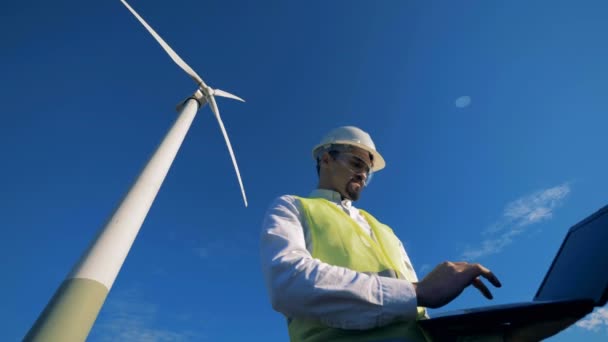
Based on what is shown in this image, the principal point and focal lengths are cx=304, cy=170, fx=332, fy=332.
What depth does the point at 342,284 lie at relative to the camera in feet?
7.17

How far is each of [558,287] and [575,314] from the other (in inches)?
27.0

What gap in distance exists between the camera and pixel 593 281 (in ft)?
7.09

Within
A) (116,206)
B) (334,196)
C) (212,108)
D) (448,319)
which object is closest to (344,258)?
(448,319)

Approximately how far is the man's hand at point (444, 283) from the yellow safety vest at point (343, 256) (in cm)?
30

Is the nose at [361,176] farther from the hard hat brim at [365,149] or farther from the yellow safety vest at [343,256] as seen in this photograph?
the yellow safety vest at [343,256]

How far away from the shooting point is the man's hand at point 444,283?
228 cm

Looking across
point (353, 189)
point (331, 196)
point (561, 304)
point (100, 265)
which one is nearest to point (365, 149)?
point (353, 189)

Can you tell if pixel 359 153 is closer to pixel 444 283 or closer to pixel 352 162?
pixel 352 162

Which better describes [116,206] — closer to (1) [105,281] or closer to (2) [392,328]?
(1) [105,281]

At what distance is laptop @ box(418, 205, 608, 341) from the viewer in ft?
6.79

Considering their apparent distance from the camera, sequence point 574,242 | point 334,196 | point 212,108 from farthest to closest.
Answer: point 212,108 < point 334,196 < point 574,242

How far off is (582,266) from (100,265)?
7.13 meters

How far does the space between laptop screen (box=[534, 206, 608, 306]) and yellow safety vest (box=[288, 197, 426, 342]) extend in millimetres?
1102

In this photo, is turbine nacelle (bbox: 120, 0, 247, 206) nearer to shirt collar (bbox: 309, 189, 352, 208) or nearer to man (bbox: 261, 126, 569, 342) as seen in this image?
shirt collar (bbox: 309, 189, 352, 208)
